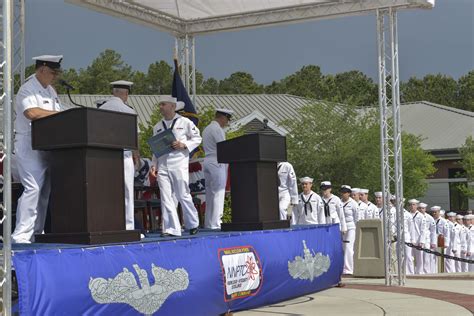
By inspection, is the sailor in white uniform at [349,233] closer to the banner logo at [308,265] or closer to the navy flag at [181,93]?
the navy flag at [181,93]

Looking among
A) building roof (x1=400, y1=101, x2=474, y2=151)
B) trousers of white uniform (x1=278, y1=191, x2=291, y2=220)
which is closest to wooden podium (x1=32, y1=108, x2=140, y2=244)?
trousers of white uniform (x1=278, y1=191, x2=291, y2=220)

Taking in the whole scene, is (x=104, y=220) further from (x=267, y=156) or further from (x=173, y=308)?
(x=267, y=156)

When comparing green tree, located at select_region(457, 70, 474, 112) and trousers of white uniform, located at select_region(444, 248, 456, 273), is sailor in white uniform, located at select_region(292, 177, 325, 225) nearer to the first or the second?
trousers of white uniform, located at select_region(444, 248, 456, 273)

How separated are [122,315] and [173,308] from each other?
32.7 inches

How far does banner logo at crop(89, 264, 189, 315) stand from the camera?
23.7 feet

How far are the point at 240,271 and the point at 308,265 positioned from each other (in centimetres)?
216

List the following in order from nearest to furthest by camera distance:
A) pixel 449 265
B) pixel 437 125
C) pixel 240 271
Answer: pixel 240 271
pixel 449 265
pixel 437 125

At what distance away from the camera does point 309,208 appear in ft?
51.6

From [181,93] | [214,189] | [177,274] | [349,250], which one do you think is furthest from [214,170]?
[349,250]

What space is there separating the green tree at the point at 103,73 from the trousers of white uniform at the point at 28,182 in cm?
4895

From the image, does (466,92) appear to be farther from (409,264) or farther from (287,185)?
(287,185)

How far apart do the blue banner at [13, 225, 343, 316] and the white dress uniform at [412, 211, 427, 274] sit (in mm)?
8677

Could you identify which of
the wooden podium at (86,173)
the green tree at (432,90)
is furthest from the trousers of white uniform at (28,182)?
the green tree at (432,90)

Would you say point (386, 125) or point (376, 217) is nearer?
point (386, 125)
